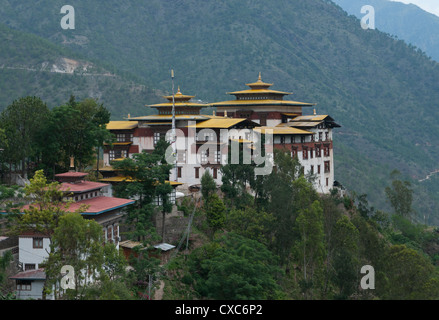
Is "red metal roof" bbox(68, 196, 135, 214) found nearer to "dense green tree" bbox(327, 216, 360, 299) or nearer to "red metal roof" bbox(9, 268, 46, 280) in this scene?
"red metal roof" bbox(9, 268, 46, 280)

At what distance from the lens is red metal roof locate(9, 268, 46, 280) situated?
3870cm

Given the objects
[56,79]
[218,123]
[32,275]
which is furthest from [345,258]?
[56,79]

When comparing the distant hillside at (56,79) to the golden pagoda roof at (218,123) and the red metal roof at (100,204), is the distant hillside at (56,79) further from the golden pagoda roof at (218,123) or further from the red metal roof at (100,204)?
the red metal roof at (100,204)

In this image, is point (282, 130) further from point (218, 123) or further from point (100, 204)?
point (100, 204)

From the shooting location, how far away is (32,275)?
39062 mm

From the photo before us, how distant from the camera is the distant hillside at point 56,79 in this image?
136125 millimetres

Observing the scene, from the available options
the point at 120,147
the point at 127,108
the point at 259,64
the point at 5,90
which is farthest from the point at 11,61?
the point at 120,147

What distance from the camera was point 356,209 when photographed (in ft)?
239

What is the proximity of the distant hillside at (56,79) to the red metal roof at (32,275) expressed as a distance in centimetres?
9206

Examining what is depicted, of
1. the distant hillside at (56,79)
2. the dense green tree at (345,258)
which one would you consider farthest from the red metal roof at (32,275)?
the distant hillside at (56,79)

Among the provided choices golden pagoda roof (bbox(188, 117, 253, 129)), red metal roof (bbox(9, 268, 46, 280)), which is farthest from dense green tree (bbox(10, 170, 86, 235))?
golden pagoda roof (bbox(188, 117, 253, 129))

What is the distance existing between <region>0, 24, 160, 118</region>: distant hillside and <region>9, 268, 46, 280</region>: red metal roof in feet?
302

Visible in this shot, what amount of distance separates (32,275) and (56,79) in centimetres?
10598

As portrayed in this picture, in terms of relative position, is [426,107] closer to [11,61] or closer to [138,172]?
[11,61]
